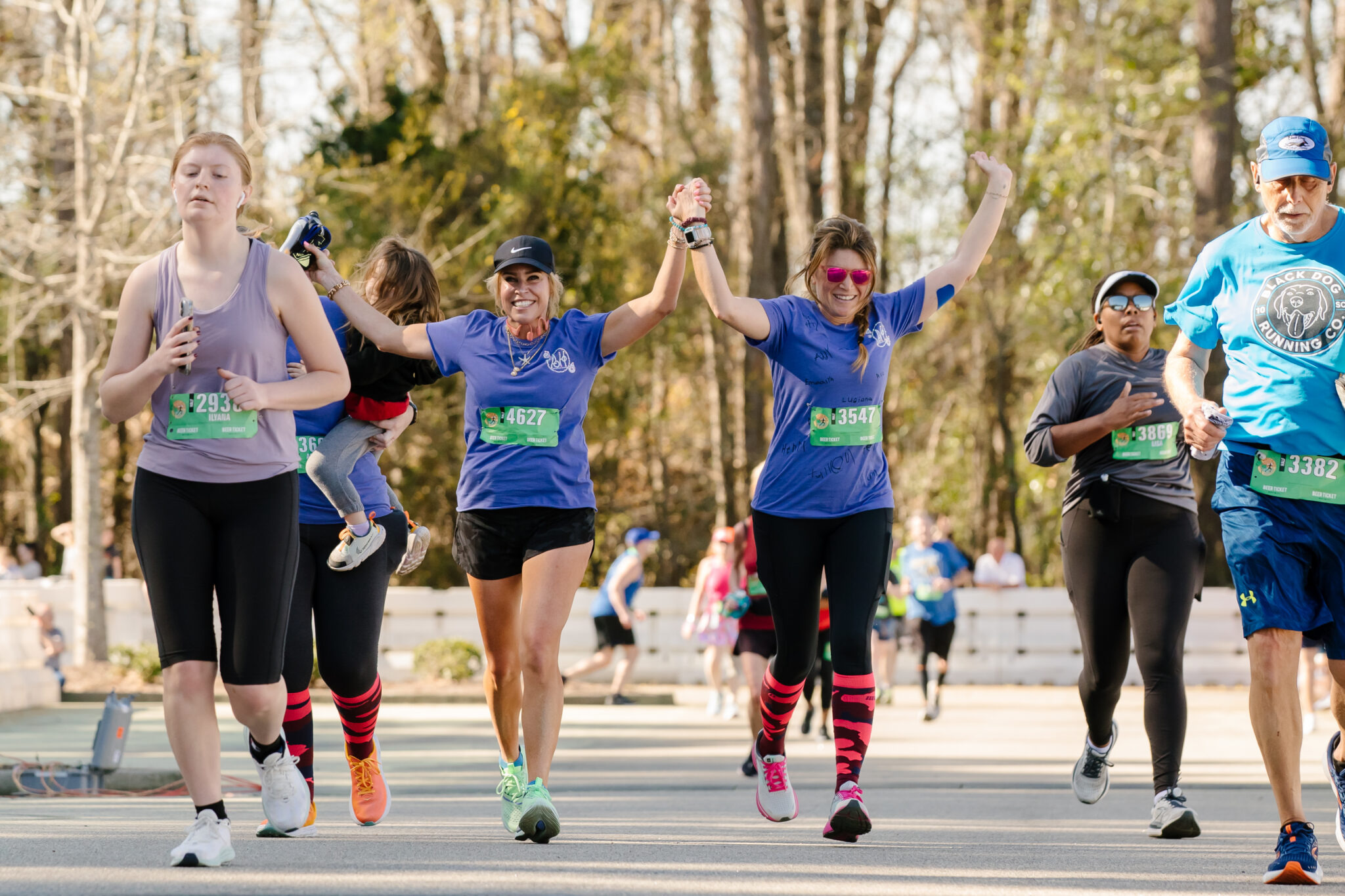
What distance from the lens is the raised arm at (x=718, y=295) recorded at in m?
6.27

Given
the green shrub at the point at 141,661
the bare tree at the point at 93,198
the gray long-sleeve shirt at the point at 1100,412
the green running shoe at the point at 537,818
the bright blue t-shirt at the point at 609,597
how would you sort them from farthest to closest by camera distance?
1. the bare tree at the point at 93,198
2. the green shrub at the point at 141,661
3. the bright blue t-shirt at the point at 609,597
4. the gray long-sleeve shirt at the point at 1100,412
5. the green running shoe at the point at 537,818

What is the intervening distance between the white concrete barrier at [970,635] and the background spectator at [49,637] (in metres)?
3.98

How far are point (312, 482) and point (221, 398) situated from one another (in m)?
1.27

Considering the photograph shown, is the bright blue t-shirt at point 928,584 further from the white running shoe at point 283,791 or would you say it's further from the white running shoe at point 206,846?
the white running shoe at point 206,846

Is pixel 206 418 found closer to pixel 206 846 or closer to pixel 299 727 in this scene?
pixel 206 846

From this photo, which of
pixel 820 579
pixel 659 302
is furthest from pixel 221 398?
pixel 820 579

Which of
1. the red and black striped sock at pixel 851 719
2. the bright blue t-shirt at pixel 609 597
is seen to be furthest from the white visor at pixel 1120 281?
the bright blue t-shirt at pixel 609 597

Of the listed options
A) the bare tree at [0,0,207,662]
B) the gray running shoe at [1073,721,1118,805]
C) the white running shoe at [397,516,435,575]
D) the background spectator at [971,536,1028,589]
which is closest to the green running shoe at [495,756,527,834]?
the white running shoe at [397,516,435,575]

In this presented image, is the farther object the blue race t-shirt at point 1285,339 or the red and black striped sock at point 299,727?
the red and black striped sock at point 299,727

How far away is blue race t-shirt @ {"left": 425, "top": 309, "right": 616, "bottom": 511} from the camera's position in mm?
6227

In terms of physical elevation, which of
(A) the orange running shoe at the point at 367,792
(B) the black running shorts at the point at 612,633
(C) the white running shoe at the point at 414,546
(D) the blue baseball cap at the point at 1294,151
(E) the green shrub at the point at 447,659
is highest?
(D) the blue baseball cap at the point at 1294,151

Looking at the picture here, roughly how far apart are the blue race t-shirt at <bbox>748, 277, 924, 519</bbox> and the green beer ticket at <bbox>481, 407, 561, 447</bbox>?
2.69ft

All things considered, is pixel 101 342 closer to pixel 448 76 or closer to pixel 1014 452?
pixel 448 76

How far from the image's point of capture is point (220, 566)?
5297 millimetres
